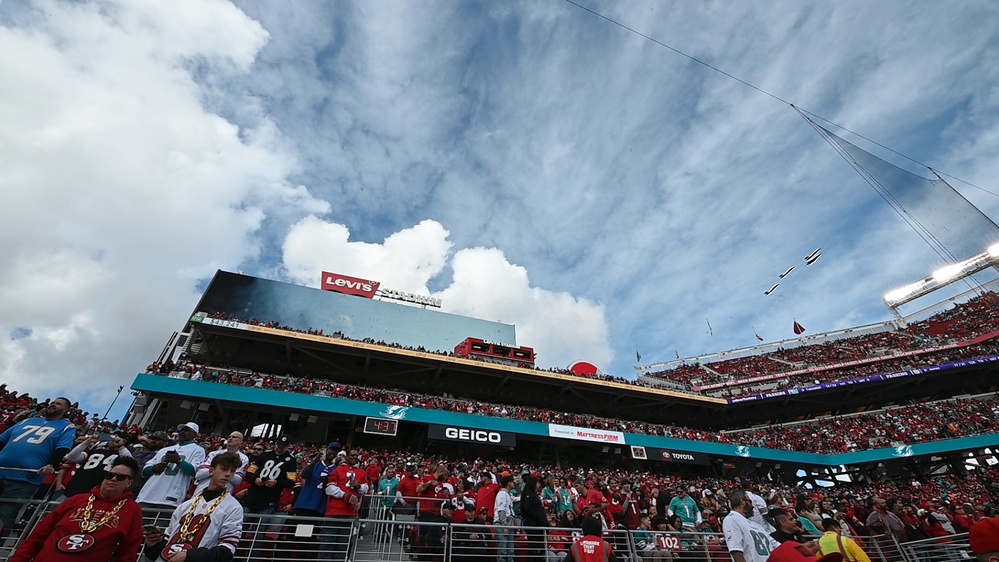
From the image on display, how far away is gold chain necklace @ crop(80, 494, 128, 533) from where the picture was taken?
337cm

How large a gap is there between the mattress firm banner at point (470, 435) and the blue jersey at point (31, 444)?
17.1m

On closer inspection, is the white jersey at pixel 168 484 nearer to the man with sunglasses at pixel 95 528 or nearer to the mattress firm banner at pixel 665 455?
the man with sunglasses at pixel 95 528

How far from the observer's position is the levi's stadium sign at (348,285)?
35.7 m

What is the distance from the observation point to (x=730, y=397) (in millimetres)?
35688

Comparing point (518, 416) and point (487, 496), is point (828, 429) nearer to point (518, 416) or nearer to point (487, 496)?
point (518, 416)

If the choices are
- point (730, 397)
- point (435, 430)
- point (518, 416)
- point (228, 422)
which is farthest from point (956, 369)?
point (228, 422)

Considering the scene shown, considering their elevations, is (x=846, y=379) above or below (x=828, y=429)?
above

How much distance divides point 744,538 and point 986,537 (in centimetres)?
205

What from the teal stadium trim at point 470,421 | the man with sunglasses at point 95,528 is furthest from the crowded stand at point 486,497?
the teal stadium trim at point 470,421

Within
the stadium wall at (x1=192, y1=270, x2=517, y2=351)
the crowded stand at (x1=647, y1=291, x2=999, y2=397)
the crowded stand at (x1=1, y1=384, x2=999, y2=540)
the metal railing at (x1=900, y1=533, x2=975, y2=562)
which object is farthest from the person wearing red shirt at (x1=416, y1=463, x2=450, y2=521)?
the crowded stand at (x1=647, y1=291, x2=999, y2=397)

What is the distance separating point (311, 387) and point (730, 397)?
1244 inches

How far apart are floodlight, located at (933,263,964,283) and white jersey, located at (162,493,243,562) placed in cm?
5958

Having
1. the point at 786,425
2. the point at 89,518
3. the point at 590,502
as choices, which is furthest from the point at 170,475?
the point at 786,425

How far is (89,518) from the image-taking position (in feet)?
11.2
